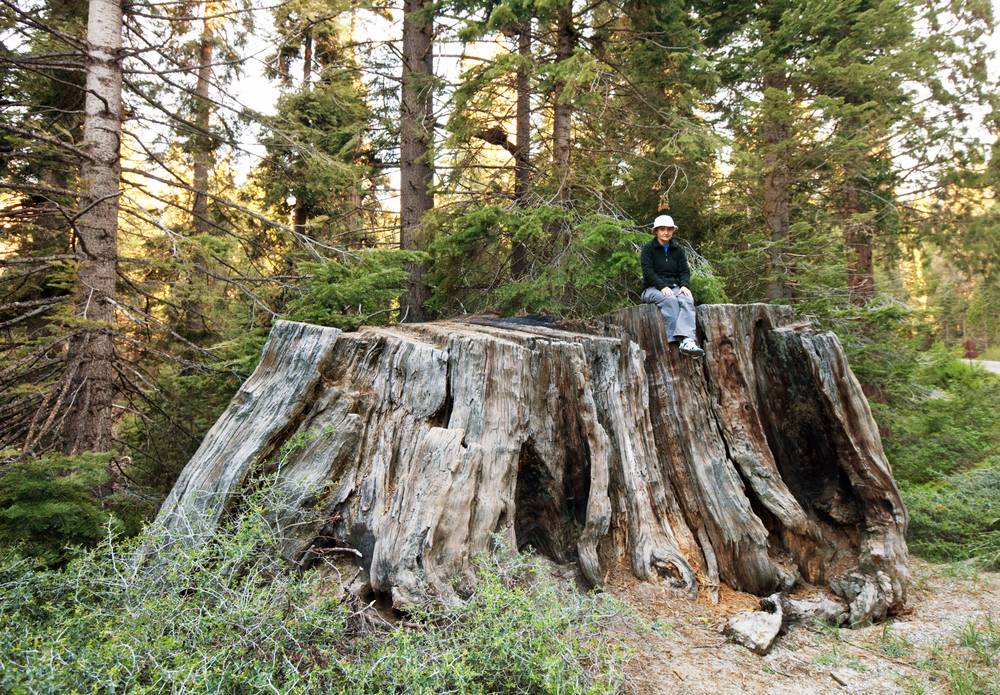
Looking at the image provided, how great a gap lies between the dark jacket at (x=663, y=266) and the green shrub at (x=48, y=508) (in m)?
5.25

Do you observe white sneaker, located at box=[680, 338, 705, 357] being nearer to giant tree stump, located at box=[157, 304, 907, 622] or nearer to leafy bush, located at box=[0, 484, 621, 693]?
giant tree stump, located at box=[157, 304, 907, 622]

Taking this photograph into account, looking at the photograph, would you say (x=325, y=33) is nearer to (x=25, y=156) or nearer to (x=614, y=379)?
(x=25, y=156)

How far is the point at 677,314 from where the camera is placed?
567cm

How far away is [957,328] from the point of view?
106 ft

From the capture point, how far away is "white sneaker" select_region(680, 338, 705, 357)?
5.42 meters

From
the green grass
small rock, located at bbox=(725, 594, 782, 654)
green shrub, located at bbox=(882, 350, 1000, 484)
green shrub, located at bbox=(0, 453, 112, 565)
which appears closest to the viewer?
the green grass

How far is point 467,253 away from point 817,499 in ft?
17.6

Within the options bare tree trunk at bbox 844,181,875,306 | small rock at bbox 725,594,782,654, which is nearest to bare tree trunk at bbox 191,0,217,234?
small rock at bbox 725,594,782,654

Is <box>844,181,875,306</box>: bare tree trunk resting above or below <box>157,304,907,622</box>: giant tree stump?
above

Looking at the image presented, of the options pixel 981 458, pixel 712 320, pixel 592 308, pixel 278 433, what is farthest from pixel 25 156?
pixel 981 458

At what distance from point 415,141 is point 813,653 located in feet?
29.7

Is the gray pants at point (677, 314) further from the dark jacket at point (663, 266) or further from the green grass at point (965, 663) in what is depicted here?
the green grass at point (965, 663)

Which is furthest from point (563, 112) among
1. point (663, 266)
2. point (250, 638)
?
point (250, 638)

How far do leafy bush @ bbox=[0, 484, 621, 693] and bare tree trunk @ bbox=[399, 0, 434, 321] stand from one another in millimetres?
6176
